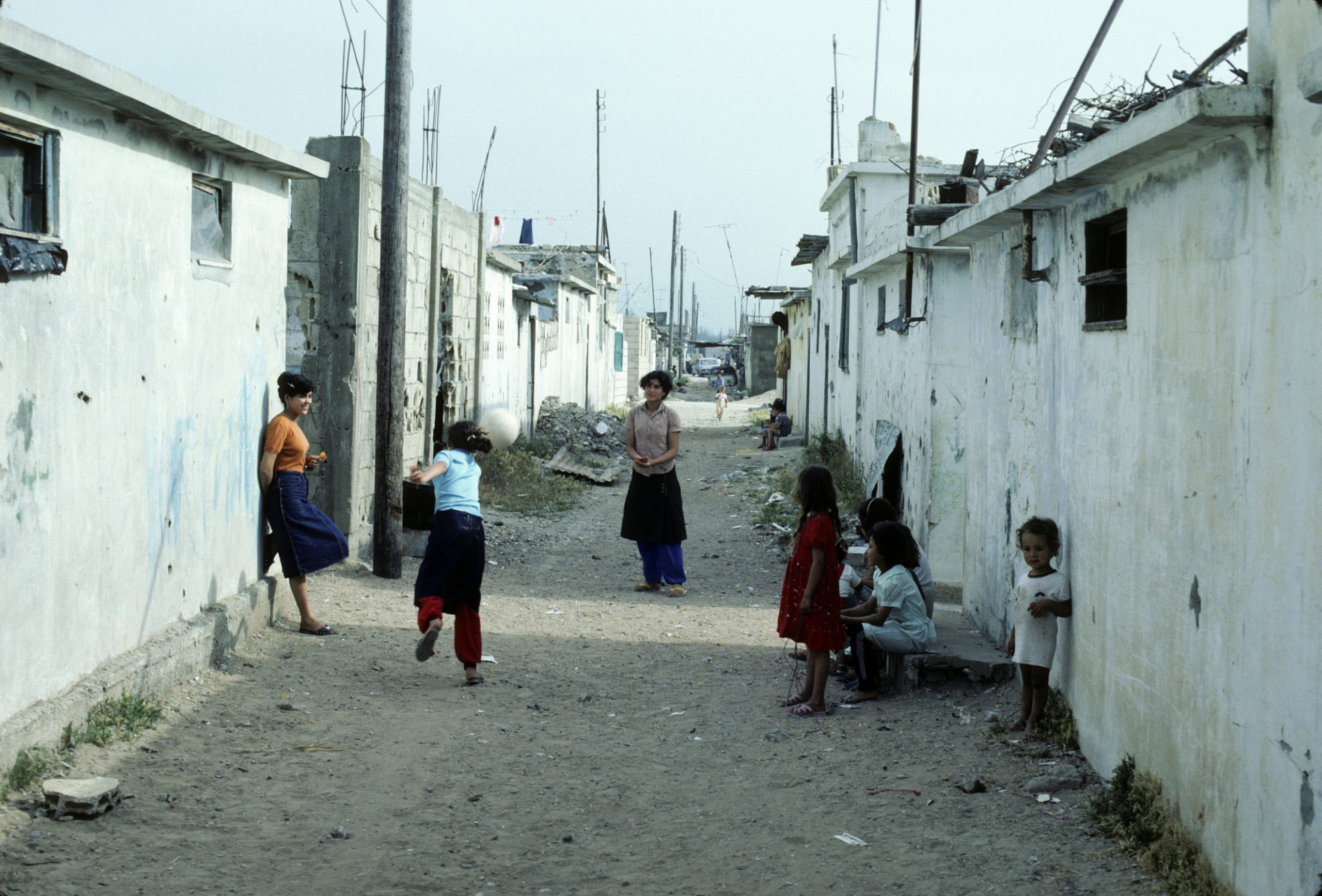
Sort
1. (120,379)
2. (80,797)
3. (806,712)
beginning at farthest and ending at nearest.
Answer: (806,712) → (120,379) → (80,797)

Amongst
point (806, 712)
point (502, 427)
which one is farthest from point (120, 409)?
point (502, 427)

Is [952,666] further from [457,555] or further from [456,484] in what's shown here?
[456,484]

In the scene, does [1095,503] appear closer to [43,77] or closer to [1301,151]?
[1301,151]

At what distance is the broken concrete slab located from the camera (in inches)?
162

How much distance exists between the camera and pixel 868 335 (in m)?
13.6

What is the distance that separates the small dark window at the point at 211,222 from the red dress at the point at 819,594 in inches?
134

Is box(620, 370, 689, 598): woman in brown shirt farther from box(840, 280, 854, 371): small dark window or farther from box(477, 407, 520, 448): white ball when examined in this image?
box(840, 280, 854, 371): small dark window

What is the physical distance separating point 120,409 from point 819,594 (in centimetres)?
332

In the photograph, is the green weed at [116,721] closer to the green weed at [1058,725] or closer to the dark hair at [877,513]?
the dark hair at [877,513]

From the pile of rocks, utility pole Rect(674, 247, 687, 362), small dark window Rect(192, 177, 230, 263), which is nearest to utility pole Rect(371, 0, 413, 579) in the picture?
small dark window Rect(192, 177, 230, 263)

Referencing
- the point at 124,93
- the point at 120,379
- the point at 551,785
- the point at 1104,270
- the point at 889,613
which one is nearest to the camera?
the point at 124,93

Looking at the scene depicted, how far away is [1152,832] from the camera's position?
3926 millimetres

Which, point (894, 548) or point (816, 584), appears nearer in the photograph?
point (816, 584)

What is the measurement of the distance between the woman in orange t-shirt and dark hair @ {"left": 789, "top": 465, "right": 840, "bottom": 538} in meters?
2.72
